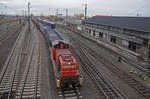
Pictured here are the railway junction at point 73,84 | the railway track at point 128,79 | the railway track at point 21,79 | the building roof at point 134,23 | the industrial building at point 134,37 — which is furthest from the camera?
the building roof at point 134,23

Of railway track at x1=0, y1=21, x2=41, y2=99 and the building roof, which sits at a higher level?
the building roof

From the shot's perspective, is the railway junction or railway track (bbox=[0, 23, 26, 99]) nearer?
the railway junction

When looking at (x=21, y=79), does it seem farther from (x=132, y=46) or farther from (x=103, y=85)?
(x=132, y=46)

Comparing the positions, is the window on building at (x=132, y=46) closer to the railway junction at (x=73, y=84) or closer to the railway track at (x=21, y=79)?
the railway junction at (x=73, y=84)

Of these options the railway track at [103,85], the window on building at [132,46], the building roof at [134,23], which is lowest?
the railway track at [103,85]

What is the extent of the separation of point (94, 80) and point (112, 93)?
2837mm

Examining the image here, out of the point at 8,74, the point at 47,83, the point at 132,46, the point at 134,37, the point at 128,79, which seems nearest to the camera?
the point at 47,83

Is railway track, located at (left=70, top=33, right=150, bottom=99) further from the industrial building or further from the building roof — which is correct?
the building roof

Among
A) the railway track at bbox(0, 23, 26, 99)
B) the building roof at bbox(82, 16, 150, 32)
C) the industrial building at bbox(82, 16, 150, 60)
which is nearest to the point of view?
the railway track at bbox(0, 23, 26, 99)

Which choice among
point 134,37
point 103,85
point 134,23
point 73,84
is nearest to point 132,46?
point 134,37

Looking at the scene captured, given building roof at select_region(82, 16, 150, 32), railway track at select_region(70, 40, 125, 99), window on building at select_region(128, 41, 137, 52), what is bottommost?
railway track at select_region(70, 40, 125, 99)

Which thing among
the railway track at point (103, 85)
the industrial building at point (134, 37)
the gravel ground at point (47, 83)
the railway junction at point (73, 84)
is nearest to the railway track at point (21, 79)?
the railway junction at point (73, 84)

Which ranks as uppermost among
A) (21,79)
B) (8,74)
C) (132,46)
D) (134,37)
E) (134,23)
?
(134,23)

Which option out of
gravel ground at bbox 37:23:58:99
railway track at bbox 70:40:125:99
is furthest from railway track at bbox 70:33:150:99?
gravel ground at bbox 37:23:58:99
